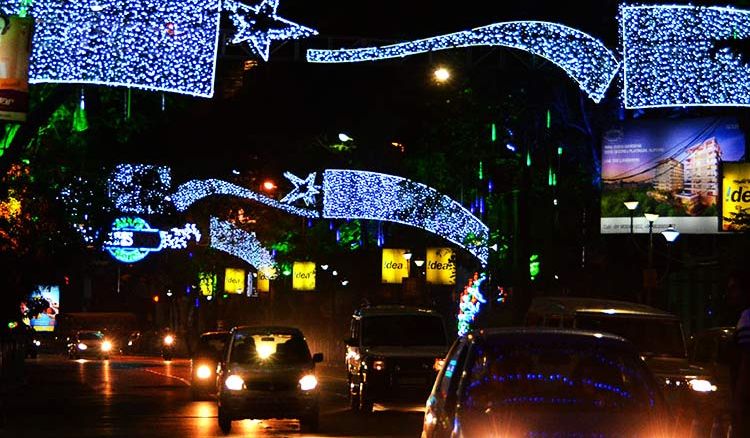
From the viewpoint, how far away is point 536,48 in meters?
30.7

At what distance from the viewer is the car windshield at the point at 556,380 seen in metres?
10.3

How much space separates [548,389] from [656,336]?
1207 centimetres

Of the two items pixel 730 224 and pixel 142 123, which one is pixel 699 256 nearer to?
pixel 730 224

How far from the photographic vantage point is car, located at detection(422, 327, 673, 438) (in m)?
9.89

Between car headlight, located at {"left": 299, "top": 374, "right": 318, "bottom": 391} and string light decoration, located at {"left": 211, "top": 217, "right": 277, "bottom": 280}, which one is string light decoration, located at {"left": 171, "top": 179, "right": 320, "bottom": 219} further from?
car headlight, located at {"left": 299, "top": 374, "right": 318, "bottom": 391}

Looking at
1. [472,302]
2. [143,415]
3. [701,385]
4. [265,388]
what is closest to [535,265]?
[472,302]

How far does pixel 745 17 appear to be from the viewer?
33812 millimetres

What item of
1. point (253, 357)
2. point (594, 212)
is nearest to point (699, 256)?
point (594, 212)

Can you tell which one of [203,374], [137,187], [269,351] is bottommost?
[203,374]

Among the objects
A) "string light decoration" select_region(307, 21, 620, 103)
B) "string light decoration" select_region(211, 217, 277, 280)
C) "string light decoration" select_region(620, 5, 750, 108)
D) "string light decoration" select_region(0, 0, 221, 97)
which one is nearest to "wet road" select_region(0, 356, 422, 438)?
"string light decoration" select_region(0, 0, 221, 97)

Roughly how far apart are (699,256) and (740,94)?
406 inches

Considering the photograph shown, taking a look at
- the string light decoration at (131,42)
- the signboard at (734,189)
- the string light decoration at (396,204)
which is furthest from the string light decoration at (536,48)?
the string light decoration at (396,204)

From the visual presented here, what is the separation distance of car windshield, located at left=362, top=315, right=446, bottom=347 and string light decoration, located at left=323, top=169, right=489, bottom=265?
16.9m

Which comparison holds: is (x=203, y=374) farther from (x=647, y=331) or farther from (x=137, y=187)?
(x=647, y=331)
